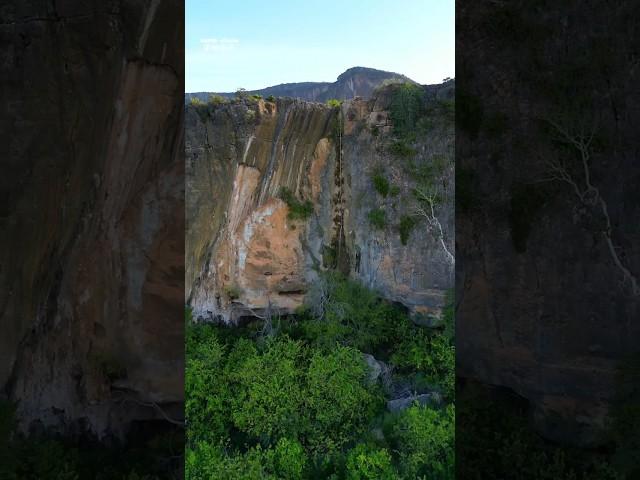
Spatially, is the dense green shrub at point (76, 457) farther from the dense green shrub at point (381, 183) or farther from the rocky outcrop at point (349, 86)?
the rocky outcrop at point (349, 86)

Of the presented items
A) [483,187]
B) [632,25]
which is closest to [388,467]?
[483,187]

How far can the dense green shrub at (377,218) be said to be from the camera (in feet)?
50.9

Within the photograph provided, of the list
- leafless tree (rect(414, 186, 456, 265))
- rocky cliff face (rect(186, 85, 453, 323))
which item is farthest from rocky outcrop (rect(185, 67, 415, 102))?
leafless tree (rect(414, 186, 456, 265))

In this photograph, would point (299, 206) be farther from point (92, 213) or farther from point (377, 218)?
point (92, 213)

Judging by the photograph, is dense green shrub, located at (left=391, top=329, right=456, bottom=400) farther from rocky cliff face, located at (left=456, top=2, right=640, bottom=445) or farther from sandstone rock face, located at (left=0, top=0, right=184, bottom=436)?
sandstone rock face, located at (left=0, top=0, right=184, bottom=436)

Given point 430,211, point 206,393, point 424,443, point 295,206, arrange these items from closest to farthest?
point 424,443
point 206,393
point 430,211
point 295,206

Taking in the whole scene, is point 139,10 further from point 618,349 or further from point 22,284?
point 618,349

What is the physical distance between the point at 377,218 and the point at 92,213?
13.2 metres

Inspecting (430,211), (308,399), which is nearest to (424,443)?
(308,399)

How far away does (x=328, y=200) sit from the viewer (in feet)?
56.0

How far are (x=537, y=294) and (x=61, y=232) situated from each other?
263cm

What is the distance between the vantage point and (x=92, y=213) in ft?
8.95

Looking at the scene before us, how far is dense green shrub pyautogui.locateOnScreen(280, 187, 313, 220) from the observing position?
Answer: 16.1 metres

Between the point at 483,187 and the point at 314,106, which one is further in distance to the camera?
the point at 314,106
